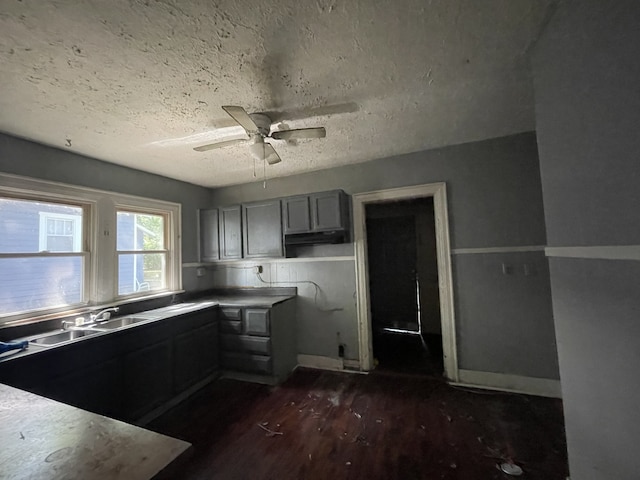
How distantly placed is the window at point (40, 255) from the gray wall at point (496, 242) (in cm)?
339

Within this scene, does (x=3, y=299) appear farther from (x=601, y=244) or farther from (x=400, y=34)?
(x=601, y=244)

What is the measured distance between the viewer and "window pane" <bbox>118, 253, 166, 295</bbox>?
2.97m

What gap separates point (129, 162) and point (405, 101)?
293 cm

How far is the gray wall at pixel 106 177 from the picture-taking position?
219 centimetres

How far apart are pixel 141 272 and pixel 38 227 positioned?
3.45 feet

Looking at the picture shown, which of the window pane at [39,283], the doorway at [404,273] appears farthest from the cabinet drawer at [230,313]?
the doorway at [404,273]

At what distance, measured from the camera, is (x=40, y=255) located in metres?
2.30

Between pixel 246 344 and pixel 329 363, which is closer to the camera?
pixel 246 344

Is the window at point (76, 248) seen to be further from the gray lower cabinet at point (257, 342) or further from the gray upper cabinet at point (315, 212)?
the gray upper cabinet at point (315, 212)

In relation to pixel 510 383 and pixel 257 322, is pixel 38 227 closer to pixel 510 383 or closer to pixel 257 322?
pixel 257 322

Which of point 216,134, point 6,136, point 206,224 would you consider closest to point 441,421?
point 216,134

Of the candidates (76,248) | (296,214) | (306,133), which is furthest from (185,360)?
(306,133)

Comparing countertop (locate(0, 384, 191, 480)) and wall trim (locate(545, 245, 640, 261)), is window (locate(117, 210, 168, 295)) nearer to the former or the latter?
countertop (locate(0, 384, 191, 480))

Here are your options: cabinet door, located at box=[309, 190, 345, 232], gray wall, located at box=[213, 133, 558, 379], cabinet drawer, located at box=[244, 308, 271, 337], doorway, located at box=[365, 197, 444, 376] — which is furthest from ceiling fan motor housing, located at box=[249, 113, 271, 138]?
doorway, located at box=[365, 197, 444, 376]
